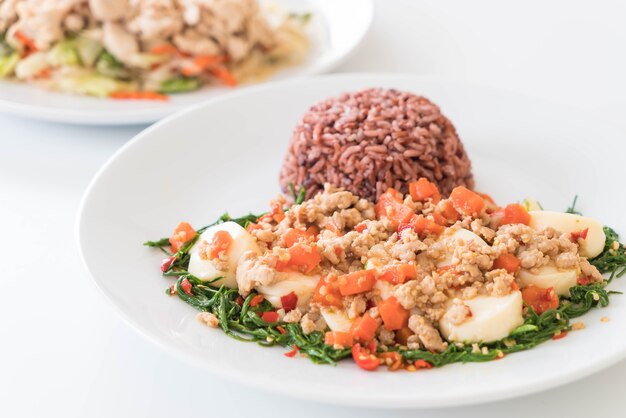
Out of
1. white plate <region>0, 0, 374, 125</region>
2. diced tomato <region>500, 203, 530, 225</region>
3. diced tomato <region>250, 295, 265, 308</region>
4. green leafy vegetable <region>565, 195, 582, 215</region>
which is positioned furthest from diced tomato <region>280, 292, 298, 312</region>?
white plate <region>0, 0, 374, 125</region>

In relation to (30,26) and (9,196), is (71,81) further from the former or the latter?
(9,196)

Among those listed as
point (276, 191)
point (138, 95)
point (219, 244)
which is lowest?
point (138, 95)

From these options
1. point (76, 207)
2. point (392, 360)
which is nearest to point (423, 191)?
point (392, 360)

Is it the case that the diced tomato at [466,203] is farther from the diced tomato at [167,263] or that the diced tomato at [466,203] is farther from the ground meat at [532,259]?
the diced tomato at [167,263]

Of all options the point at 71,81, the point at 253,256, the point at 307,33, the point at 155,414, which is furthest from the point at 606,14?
the point at 155,414

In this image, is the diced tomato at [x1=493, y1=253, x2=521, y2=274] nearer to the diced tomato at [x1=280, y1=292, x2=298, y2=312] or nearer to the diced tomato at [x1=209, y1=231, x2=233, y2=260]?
the diced tomato at [x1=280, y1=292, x2=298, y2=312]

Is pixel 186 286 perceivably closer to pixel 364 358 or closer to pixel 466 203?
pixel 364 358
